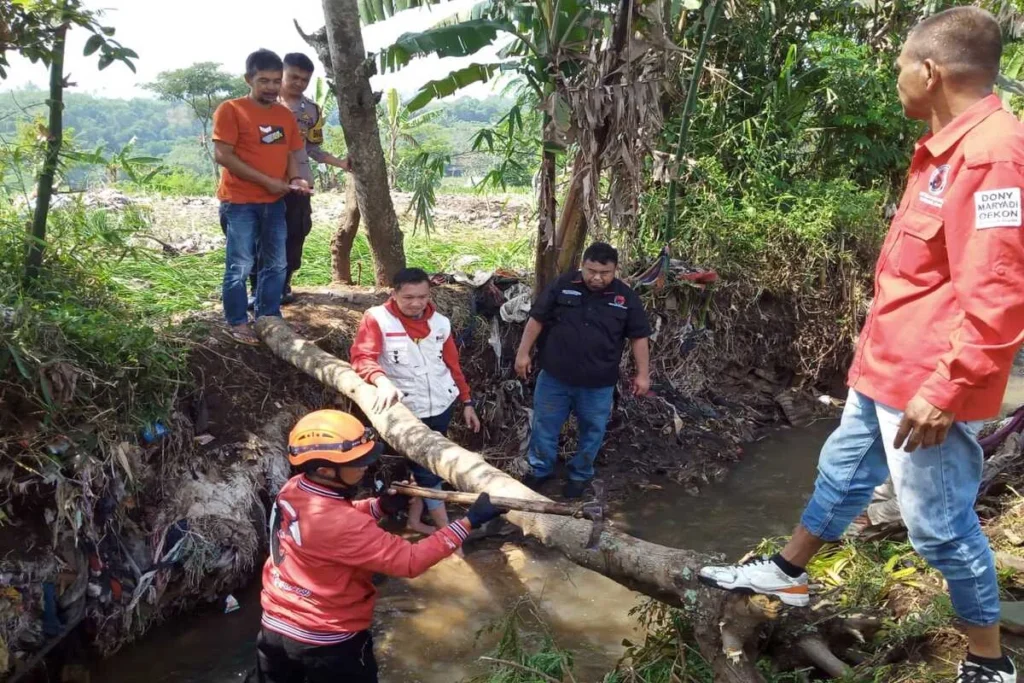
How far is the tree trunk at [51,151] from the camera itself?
4.13 metres

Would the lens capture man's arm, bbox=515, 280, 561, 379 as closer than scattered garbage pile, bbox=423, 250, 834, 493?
Yes

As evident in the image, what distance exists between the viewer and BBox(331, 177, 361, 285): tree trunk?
20.9 feet

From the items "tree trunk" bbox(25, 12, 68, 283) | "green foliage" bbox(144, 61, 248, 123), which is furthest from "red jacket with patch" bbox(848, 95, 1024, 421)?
"green foliage" bbox(144, 61, 248, 123)

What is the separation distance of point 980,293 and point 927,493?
627mm

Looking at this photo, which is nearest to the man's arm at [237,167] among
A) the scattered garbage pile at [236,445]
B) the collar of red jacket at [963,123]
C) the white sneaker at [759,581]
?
the scattered garbage pile at [236,445]

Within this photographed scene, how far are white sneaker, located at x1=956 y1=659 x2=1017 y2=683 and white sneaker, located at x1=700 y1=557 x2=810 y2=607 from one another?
479 mm

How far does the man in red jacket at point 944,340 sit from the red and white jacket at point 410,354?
7.75 feet

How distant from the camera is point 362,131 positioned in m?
5.50

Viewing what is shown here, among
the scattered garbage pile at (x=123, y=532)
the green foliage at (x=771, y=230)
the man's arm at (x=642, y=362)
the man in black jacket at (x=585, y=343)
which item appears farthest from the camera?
the green foliage at (x=771, y=230)

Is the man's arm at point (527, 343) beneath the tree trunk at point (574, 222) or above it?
beneath

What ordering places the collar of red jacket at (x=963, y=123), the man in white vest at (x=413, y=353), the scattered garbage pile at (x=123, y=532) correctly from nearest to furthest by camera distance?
the collar of red jacket at (x=963, y=123)
the scattered garbage pile at (x=123, y=532)
the man in white vest at (x=413, y=353)

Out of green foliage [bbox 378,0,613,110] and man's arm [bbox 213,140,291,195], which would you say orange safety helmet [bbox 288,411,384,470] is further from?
green foliage [bbox 378,0,613,110]

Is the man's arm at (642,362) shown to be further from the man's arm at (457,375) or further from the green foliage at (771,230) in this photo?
the green foliage at (771,230)

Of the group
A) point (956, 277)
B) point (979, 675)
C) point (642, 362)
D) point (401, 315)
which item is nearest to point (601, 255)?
point (642, 362)
